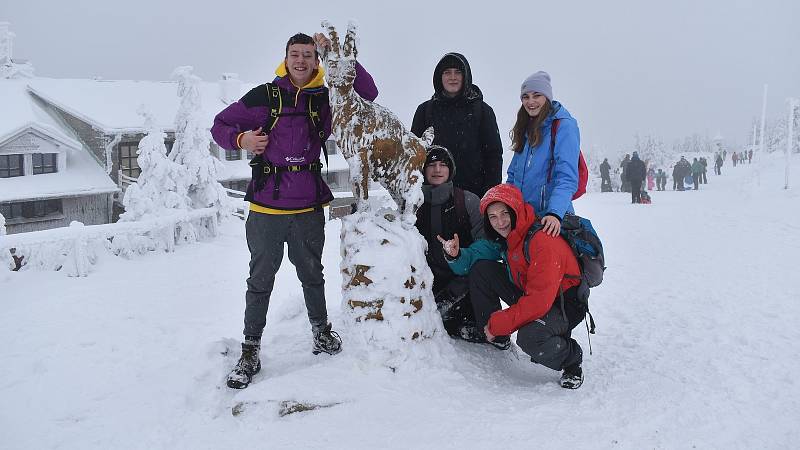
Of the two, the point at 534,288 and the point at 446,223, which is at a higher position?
the point at 446,223

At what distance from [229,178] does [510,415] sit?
77.3 ft

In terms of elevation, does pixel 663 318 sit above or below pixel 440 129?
below

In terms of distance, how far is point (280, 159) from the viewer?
378 cm

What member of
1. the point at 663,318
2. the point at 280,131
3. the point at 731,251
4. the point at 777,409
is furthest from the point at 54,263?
the point at 731,251

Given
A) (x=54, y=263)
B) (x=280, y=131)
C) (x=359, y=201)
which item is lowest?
(x=54, y=263)

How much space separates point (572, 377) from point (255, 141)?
8.93 feet

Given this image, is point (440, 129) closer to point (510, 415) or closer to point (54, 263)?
point (510, 415)

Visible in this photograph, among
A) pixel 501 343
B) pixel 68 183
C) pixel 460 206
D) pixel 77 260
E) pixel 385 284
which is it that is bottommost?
pixel 77 260

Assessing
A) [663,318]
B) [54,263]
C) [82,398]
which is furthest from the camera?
[54,263]

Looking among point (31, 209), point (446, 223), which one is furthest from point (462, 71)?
point (31, 209)

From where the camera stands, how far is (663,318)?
5527 millimetres

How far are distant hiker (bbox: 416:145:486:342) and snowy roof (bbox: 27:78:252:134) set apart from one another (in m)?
18.9

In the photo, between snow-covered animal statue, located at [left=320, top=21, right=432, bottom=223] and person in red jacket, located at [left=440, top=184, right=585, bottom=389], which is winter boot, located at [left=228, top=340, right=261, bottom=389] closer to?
snow-covered animal statue, located at [left=320, top=21, right=432, bottom=223]

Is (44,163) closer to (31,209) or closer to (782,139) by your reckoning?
(31,209)
